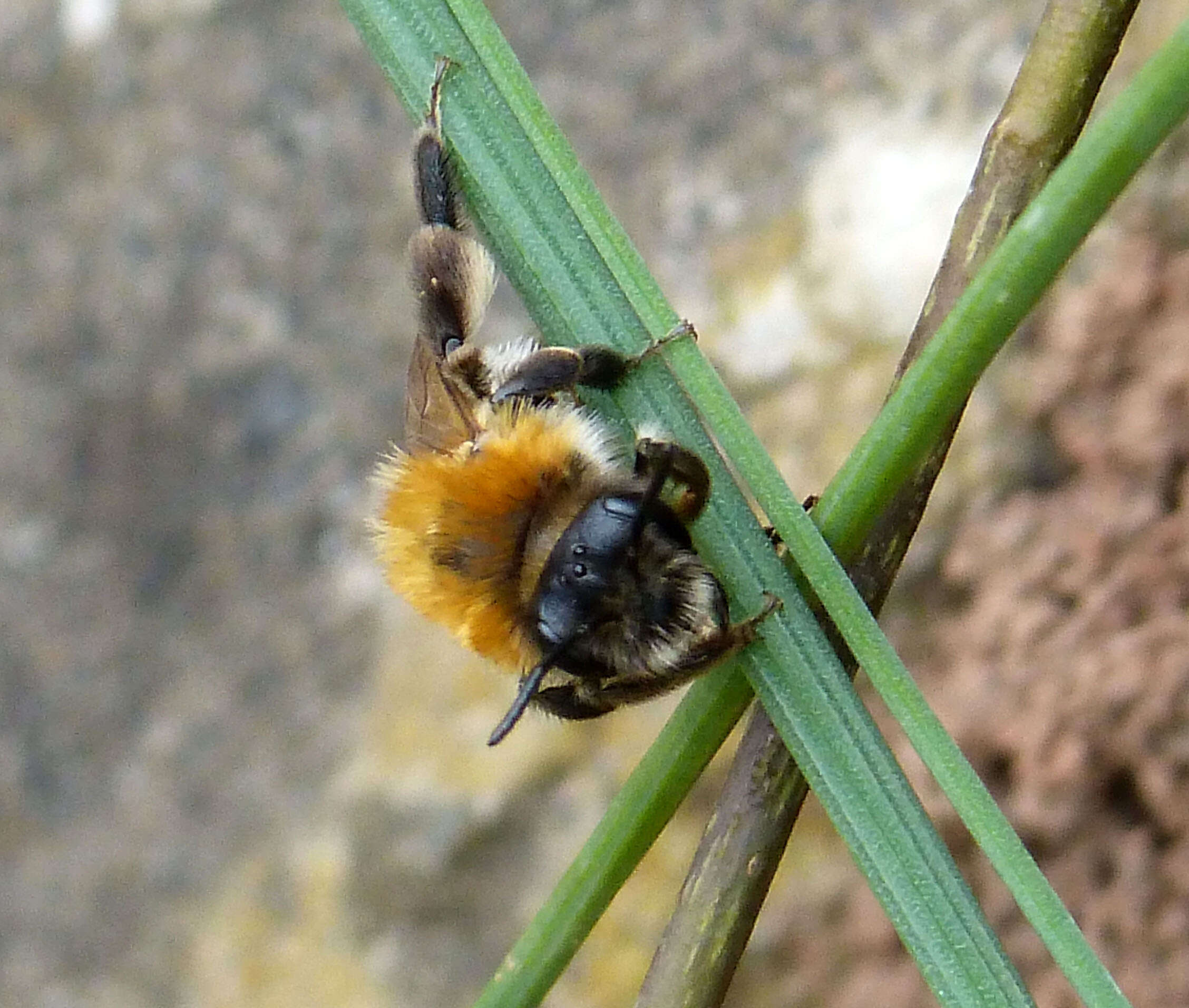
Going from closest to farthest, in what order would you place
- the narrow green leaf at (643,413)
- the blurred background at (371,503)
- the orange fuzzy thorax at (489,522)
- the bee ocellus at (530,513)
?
the narrow green leaf at (643,413), the bee ocellus at (530,513), the orange fuzzy thorax at (489,522), the blurred background at (371,503)

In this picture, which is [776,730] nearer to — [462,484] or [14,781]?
[462,484]

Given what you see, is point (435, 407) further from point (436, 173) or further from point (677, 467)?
point (677, 467)

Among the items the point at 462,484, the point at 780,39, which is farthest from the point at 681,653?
the point at 780,39

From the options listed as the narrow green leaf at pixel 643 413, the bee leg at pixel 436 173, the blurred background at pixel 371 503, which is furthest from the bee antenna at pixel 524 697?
the blurred background at pixel 371 503

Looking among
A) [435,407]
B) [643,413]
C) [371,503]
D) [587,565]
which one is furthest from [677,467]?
[371,503]

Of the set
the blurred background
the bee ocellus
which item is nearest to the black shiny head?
the bee ocellus

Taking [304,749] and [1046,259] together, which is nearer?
[1046,259]

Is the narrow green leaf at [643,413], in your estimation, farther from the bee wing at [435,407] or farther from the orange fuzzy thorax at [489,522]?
the bee wing at [435,407]

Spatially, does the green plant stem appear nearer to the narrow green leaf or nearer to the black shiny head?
the narrow green leaf
